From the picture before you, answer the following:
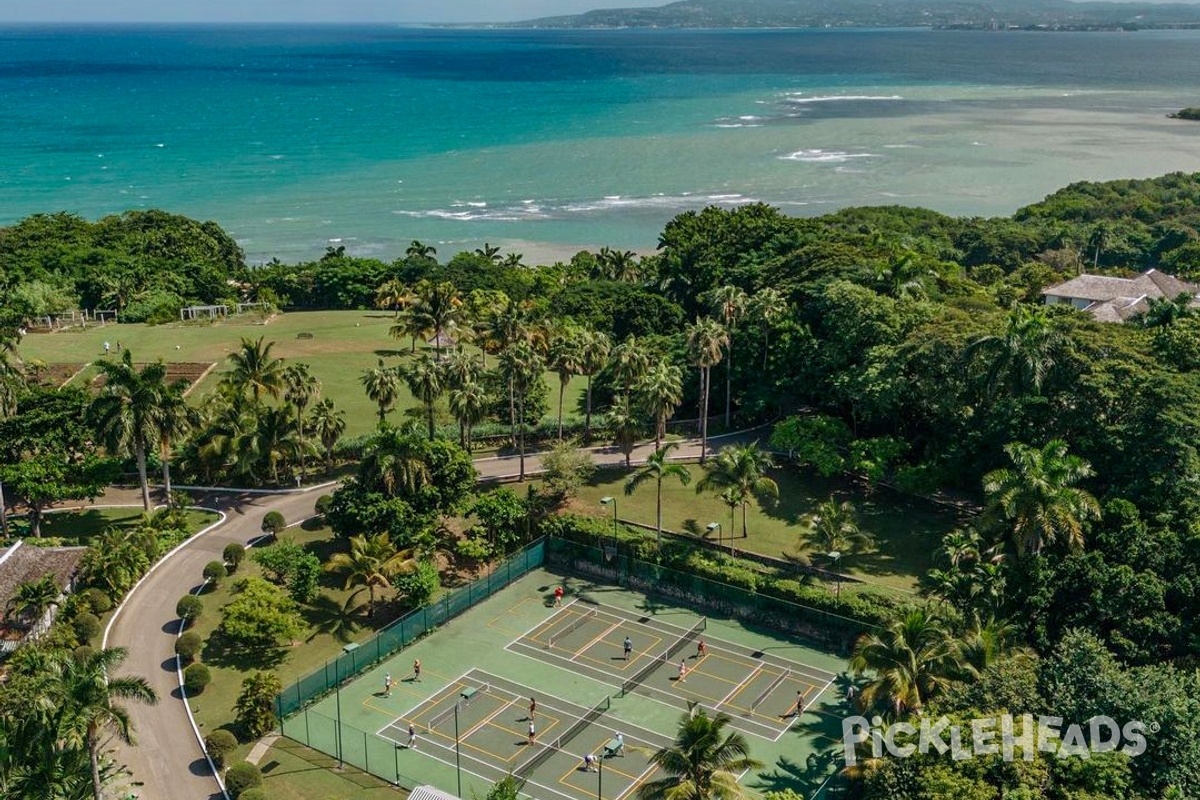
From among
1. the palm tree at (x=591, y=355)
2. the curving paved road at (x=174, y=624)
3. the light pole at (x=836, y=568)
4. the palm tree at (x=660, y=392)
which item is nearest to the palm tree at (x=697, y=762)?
the curving paved road at (x=174, y=624)

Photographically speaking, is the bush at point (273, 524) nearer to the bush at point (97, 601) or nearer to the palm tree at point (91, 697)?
the bush at point (97, 601)

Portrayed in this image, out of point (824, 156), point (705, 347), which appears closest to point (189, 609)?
point (705, 347)

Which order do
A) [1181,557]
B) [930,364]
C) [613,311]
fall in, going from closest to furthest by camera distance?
[1181,557] < [930,364] < [613,311]

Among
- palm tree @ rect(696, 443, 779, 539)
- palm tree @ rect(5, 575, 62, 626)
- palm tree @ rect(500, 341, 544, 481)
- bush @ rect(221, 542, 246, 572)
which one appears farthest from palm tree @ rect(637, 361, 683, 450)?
palm tree @ rect(5, 575, 62, 626)

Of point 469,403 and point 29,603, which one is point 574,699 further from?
point 29,603

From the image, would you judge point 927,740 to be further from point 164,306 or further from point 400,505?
point 164,306

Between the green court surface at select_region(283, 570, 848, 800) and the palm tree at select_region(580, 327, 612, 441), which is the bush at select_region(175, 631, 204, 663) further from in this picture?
the palm tree at select_region(580, 327, 612, 441)

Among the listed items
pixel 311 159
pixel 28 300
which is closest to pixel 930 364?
pixel 28 300
